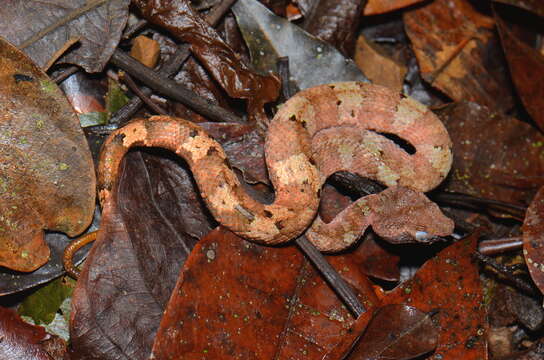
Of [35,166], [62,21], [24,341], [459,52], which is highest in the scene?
[62,21]

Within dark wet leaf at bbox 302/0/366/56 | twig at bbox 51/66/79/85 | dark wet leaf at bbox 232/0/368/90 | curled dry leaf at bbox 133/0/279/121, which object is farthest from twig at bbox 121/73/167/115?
dark wet leaf at bbox 302/0/366/56

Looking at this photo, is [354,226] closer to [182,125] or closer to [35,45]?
[182,125]

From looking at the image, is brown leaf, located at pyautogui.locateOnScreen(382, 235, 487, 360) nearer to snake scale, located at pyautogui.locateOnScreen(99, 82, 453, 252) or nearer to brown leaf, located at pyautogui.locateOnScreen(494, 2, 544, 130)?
snake scale, located at pyautogui.locateOnScreen(99, 82, 453, 252)

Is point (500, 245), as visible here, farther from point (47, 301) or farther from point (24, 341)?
point (24, 341)

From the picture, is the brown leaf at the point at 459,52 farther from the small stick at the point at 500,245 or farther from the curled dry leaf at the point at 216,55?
the curled dry leaf at the point at 216,55

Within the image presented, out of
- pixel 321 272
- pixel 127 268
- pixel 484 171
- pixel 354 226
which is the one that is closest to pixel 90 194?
pixel 127 268

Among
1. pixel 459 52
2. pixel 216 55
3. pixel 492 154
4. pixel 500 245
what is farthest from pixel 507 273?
pixel 216 55

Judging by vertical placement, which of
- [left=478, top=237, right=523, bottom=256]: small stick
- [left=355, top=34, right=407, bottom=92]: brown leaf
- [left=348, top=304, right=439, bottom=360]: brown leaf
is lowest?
[left=348, top=304, right=439, bottom=360]: brown leaf
